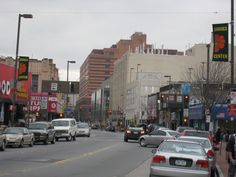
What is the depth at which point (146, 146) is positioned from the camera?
1656 inches

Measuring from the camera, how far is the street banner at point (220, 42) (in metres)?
24.8

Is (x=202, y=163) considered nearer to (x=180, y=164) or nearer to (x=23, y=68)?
(x=180, y=164)

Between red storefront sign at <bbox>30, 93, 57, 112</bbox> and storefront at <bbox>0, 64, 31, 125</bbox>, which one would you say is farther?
red storefront sign at <bbox>30, 93, 57, 112</bbox>

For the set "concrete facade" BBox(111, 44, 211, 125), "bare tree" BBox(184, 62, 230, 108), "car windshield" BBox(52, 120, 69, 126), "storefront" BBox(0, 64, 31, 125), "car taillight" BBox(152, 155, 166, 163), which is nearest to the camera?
"car taillight" BBox(152, 155, 166, 163)

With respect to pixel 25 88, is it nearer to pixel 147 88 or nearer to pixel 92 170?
pixel 92 170

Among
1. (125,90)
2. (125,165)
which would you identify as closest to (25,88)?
(125,165)

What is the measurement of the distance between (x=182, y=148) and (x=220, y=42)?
34.0 ft

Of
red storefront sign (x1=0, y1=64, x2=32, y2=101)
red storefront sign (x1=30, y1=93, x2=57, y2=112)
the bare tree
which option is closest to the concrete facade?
red storefront sign (x1=30, y1=93, x2=57, y2=112)

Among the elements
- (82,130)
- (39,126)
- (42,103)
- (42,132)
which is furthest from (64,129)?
(42,103)

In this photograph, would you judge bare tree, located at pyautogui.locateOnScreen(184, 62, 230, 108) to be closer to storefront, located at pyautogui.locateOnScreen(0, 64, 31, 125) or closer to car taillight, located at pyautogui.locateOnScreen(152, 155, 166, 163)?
storefront, located at pyautogui.locateOnScreen(0, 64, 31, 125)

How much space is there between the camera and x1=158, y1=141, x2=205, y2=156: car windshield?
15672 mm

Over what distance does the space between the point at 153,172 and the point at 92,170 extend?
19.4ft

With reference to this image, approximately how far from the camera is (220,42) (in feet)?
82.4

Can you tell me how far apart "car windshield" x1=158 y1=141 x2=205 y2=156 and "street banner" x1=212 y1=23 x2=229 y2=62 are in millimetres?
9718
